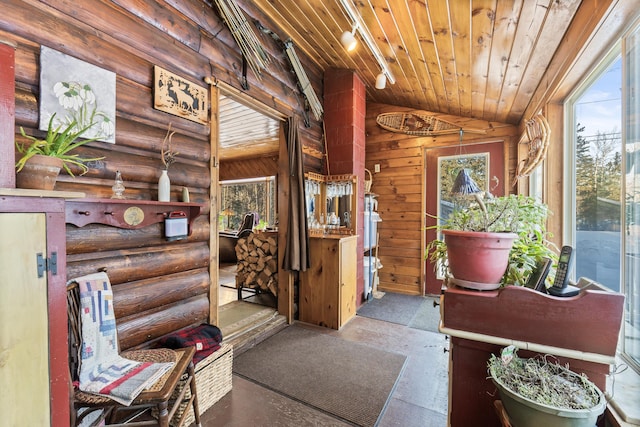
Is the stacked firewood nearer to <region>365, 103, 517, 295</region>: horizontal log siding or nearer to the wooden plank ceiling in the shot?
<region>365, 103, 517, 295</region>: horizontal log siding

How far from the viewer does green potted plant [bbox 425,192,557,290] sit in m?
1.04

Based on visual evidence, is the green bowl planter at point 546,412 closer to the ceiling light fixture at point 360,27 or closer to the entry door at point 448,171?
the ceiling light fixture at point 360,27

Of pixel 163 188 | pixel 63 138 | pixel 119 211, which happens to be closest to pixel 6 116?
pixel 63 138

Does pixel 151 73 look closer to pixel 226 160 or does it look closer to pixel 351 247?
pixel 351 247

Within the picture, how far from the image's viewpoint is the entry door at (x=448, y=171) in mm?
3762

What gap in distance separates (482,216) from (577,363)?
0.63 metres

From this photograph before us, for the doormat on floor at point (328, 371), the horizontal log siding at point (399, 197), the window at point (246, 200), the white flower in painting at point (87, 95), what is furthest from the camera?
the window at point (246, 200)

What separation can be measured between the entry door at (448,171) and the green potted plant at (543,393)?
294 centimetres

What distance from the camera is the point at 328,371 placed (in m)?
2.16

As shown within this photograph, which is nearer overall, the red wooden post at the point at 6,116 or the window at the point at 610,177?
the red wooden post at the point at 6,116

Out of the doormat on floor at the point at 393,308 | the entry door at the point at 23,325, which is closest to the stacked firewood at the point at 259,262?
the doormat on floor at the point at 393,308

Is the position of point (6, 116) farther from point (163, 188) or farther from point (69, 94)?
point (163, 188)

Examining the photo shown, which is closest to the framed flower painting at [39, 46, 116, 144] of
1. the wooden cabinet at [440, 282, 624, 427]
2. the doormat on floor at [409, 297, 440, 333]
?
the wooden cabinet at [440, 282, 624, 427]

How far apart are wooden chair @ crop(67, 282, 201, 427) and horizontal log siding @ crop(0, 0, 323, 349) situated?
0.67 feet
